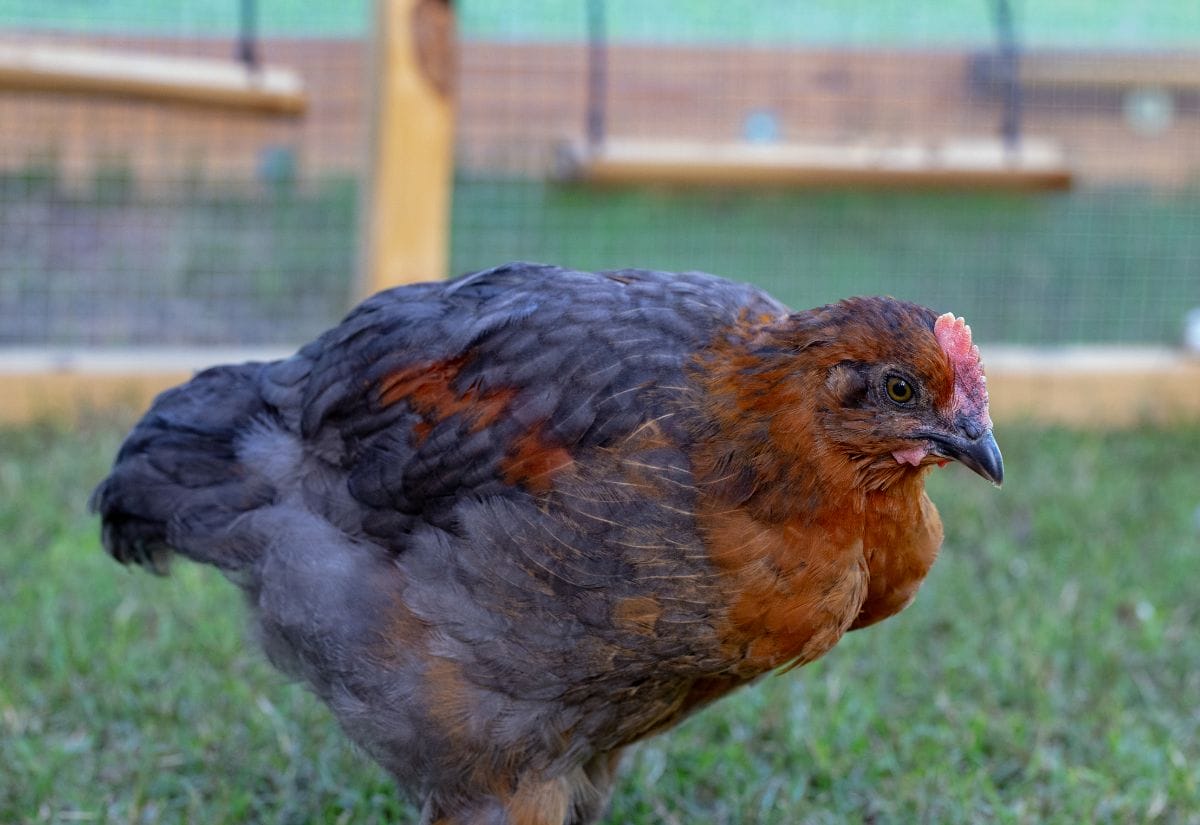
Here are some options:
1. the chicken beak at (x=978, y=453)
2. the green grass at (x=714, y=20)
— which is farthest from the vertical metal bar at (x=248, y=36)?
the chicken beak at (x=978, y=453)

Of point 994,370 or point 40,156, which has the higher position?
point 40,156

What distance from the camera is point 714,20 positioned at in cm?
707

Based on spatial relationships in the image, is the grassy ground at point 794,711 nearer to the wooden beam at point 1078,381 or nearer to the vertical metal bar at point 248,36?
the wooden beam at point 1078,381

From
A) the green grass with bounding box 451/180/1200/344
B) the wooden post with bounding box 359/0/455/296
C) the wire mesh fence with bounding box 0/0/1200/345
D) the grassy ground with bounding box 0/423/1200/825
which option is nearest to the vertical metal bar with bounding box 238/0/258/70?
the wooden post with bounding box 359/0/455/296

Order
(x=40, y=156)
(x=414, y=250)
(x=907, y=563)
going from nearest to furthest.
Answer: (x=907, y=563) < (x=414, y=250) < (x=40, y=156)

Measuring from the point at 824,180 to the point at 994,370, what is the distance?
1.23 m

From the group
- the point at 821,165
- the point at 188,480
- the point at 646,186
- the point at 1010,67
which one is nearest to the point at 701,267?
the point at 646,186

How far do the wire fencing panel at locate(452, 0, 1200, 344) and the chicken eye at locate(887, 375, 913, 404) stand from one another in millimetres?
4318

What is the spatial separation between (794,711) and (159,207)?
186 inches

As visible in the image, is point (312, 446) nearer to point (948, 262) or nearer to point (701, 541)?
point (701, 541)

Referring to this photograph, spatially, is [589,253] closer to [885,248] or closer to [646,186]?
[646,186]

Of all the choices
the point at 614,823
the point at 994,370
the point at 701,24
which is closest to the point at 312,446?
the point at 614,823

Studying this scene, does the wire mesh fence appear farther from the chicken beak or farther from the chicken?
the chicken beak

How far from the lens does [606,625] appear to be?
8.01 ft
